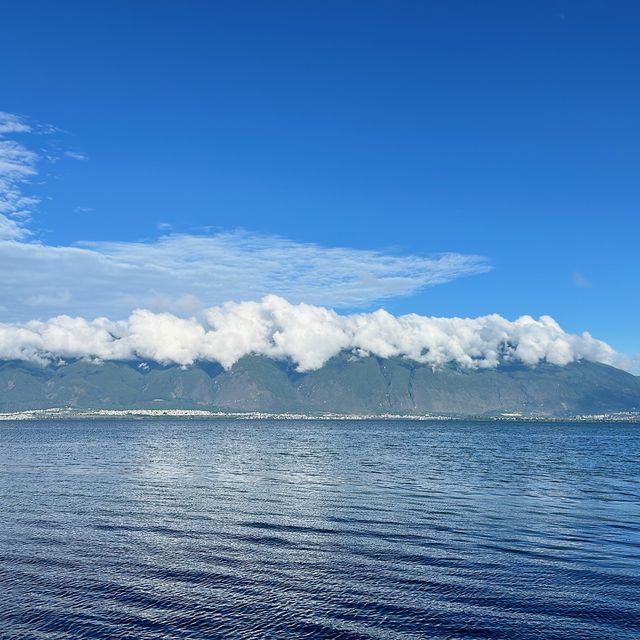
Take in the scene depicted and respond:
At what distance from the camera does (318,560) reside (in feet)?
148

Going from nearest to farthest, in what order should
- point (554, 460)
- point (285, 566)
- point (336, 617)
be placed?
1. point (336, 617)
2. point (285, 566)
3. point (554, 460)

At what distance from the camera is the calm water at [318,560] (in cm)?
3247

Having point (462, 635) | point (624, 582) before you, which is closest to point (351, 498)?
point (624, 582)

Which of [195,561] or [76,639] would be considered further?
[195,561]

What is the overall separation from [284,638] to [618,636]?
638 inches

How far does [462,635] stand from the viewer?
30875mm

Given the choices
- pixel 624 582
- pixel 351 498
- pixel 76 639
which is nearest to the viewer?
pixel 76 639

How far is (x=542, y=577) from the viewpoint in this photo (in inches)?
1599

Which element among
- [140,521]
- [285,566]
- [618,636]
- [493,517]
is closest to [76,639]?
[285,566]

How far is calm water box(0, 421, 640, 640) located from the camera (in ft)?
107

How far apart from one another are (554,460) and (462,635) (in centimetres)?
12220

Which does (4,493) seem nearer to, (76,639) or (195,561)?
(195,561)

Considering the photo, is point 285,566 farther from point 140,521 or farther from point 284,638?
point 140,521

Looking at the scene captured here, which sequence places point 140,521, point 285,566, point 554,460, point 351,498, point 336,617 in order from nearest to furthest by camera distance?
point 336,617, point 285,566, point 140,521, point 351,498, point 554,460
